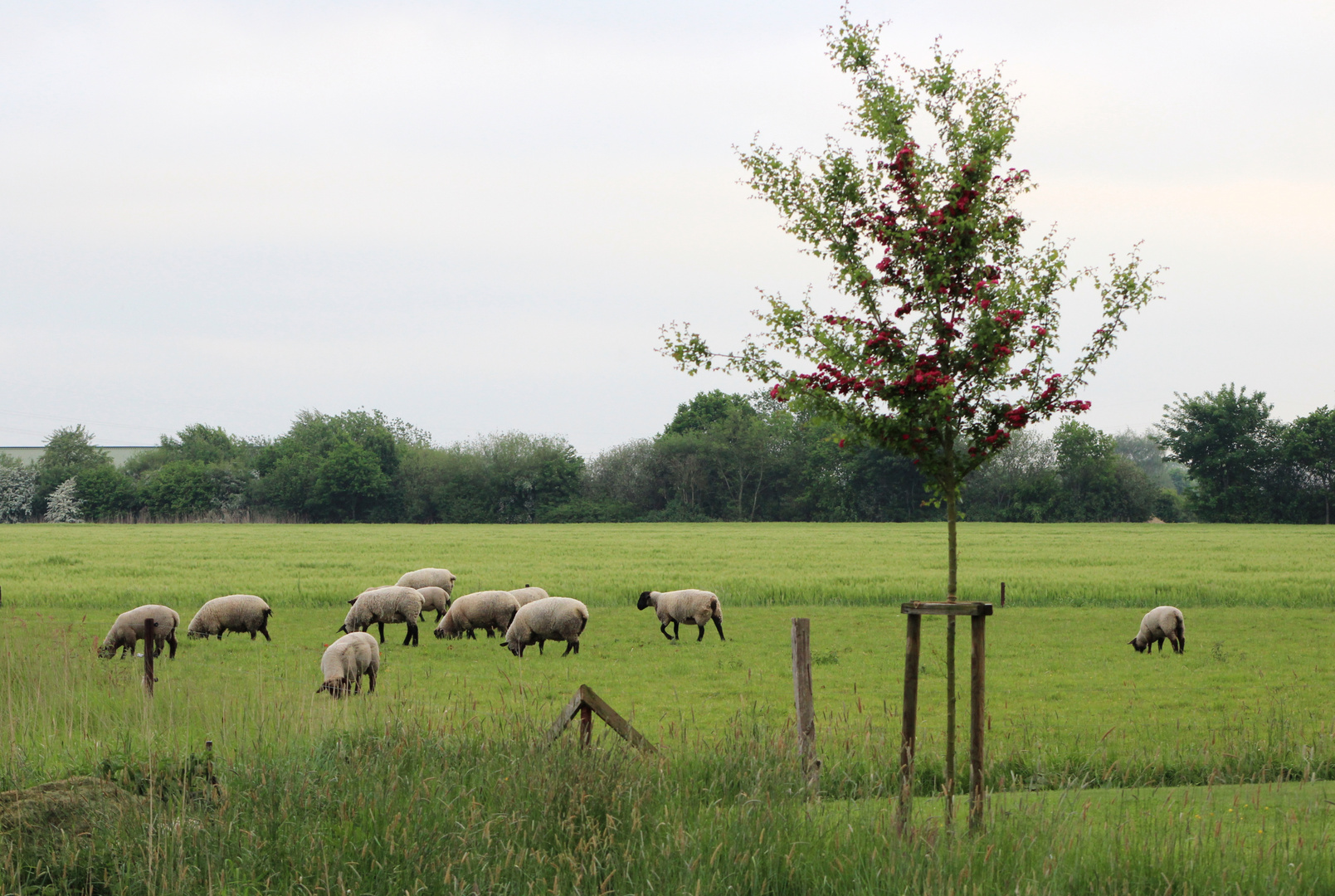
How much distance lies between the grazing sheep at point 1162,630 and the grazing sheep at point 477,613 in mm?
11945

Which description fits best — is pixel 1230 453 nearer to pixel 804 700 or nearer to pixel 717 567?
pixel 717 567

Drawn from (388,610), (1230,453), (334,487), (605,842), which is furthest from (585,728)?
(334,487)

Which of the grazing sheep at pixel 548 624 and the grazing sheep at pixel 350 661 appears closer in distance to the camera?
the grazing sheep at pixel 350 661

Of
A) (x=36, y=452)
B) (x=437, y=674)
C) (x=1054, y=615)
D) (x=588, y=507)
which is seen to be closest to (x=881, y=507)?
(x=588, y=507)

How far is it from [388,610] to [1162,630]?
1462 cm

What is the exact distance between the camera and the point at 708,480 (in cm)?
10756

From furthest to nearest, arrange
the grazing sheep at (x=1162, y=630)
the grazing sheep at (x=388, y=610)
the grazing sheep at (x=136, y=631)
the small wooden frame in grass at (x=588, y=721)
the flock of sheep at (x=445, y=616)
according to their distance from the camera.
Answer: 1. the grazing sheep at (x=388, y=610)
2. the grazing sheep at (x=1162, y=630)
3. the flock of sheep at (x=445, y=616)
4. the grazing sheep at (x=136, y=631)
5. the small wooden frame in grass at (x=588, y=721)

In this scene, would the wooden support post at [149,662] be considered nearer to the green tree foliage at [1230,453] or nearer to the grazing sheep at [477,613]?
the grazing sheep at [477,613]

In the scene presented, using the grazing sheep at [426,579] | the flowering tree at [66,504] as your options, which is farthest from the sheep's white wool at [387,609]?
the flowering tree at [66,504]

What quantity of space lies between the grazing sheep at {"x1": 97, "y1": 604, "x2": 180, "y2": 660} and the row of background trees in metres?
74.9

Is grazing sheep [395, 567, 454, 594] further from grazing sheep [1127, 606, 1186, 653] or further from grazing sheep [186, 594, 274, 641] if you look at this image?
grazing sheep [1127, 606, 1186, 653]

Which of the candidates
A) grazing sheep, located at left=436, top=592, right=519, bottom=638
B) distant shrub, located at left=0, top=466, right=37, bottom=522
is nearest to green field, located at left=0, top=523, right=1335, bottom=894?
grazing sheep, located at left=436, top=592, right=519, bottom=638

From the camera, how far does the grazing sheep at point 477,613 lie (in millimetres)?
21266

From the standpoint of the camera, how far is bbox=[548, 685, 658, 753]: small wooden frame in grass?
843 centimetres
